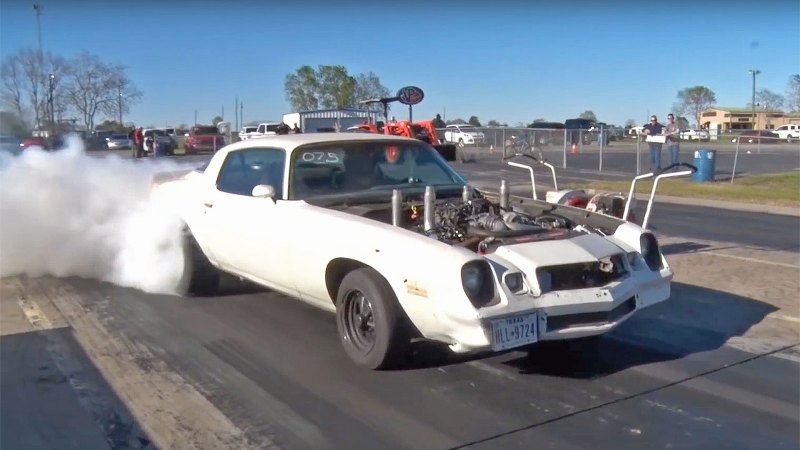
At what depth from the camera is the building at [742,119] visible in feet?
294

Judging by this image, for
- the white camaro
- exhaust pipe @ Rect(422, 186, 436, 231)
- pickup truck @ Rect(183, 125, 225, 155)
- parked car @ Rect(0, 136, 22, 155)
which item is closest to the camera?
the white camaro

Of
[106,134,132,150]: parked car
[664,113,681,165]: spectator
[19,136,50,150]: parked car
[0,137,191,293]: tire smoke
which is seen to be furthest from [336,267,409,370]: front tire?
[106,134,132,150]: parked car

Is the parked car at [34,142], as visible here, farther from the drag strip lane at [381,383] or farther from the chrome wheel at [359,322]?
the chrome wheel at [359,322]

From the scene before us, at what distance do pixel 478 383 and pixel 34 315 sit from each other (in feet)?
13.4

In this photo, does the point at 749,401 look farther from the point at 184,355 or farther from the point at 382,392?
the point at 184,355

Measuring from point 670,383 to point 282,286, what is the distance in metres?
2.84

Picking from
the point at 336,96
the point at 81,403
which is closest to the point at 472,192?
the point at 81,403

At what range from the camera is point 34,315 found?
716 cm

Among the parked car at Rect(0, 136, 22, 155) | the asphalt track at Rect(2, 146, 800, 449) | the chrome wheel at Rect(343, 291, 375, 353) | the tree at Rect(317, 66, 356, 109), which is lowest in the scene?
the asphalt track at Rect(2, 146, 800, 449)

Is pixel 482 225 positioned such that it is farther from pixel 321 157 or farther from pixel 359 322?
pixel 321 157

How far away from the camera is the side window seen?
6.64 m

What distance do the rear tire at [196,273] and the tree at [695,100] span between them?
99537 mm

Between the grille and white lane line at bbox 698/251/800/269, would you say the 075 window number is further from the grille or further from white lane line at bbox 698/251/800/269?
white lane line at bbox 698/251/800/269

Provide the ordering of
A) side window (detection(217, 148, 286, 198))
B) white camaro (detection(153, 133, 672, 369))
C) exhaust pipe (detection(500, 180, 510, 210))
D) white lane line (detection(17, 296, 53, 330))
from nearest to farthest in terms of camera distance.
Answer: white camaro (detection(153, 133, 672, 369)) → exhaust pipe (detection(500, 180, 510, 210)) → side window (detection(217, 148, 286, 198)) → white lane line (detection(17, 296, 53, 330))
